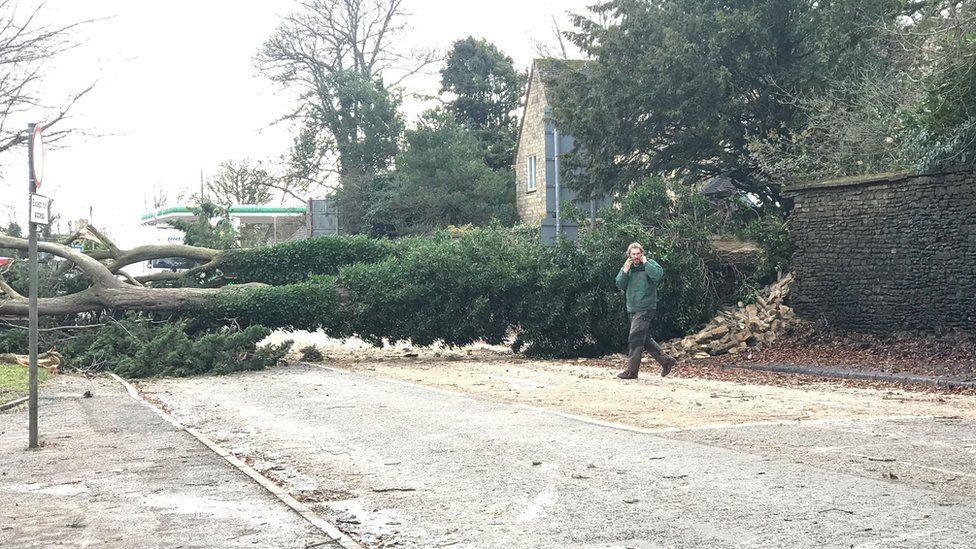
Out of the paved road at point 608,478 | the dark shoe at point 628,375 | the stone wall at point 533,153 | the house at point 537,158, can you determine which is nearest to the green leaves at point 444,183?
the stone wall at point 533,153

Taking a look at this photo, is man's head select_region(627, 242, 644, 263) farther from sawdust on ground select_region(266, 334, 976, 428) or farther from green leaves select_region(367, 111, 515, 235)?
green leaves select_region(367, 111, 515, 235)

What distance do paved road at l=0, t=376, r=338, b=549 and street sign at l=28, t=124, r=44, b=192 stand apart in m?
2.47

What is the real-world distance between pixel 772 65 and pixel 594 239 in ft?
22.1

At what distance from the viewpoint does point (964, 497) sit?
22.2 feet

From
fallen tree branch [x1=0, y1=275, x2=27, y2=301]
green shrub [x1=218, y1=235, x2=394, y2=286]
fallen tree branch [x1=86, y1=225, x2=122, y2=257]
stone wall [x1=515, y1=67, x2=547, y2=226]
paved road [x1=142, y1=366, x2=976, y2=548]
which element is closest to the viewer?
paved road [x1=142, y1=366, x2=976, y2=548]

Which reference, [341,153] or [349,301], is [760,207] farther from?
[341,153]

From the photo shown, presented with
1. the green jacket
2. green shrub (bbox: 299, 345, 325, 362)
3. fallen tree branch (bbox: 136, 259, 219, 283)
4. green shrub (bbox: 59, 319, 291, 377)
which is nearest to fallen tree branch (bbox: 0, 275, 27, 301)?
green shrub (bbox: 59, 319, 291, 377)

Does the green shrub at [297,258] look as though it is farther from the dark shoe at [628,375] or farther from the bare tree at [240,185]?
the bare tree at [240,185]

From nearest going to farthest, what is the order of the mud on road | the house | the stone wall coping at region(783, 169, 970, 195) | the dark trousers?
the mud on road → the dark trousers → the stone wall coping at region(783, 169, 970, 195) → the house

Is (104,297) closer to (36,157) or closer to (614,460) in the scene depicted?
(36,157)

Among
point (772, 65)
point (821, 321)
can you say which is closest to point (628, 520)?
point (821, 321)

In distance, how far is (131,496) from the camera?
294 inches

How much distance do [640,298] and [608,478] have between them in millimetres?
8966

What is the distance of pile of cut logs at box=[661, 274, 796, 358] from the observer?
67.0 feet
